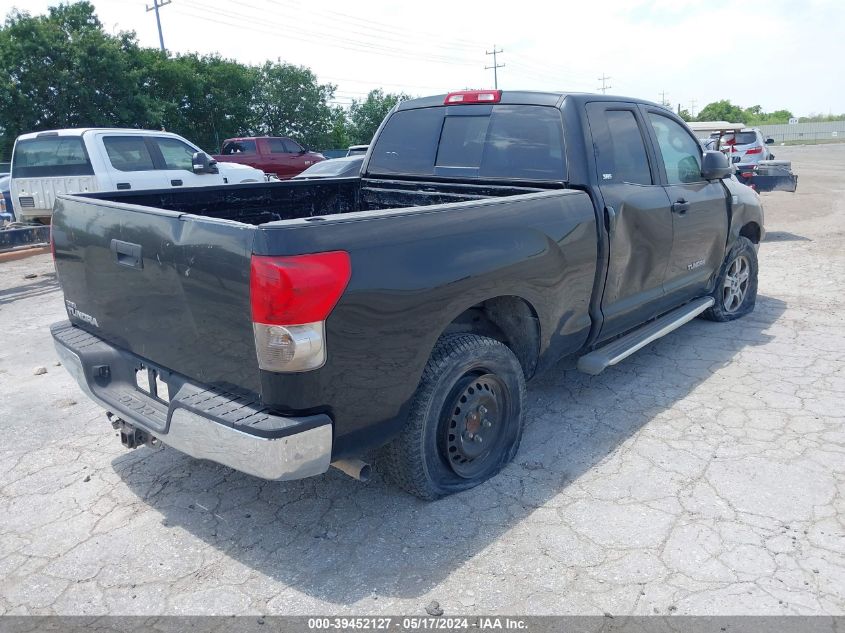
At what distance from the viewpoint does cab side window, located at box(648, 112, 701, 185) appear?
476 cm

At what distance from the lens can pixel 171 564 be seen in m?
2.88

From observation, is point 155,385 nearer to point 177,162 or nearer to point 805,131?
point 177,162

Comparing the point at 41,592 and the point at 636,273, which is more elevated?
the point at 636,273

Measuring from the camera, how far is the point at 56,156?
9.55m

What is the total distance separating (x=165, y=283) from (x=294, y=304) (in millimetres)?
749

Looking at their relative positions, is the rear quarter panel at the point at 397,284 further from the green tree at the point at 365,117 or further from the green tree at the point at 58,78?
the green tree at the point at 365,117

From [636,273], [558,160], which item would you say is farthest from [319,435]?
[636,273]

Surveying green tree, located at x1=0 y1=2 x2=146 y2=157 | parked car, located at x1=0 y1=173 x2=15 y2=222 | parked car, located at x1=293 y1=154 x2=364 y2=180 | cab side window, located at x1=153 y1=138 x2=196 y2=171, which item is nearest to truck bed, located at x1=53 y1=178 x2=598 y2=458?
cab side window, located at x1=153 y1=138 x2=196 y2=171

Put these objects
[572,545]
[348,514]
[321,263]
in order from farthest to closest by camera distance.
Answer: [348,514] < [572,545] < [321,263]

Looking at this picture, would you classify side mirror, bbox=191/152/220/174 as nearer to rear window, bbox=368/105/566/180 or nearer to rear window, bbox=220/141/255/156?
rear window, bbox=368/105/566/180

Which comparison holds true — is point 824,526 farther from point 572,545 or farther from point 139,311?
point 139,311

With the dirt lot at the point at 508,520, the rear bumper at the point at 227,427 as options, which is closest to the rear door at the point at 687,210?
the dirt lot at the point at 508,520

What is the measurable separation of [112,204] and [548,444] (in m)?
2.70

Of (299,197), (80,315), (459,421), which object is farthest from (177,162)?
(459,421)
